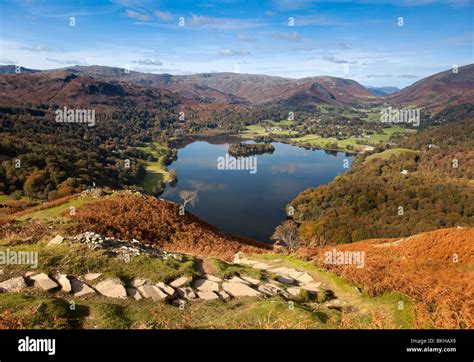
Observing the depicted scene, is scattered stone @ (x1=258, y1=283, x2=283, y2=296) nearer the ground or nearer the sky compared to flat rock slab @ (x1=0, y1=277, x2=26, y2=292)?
nearer the ground

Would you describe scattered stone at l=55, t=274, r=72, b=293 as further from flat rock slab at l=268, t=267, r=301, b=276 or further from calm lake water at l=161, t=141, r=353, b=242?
calm lake water at l=161, t=141, r=353, b=242

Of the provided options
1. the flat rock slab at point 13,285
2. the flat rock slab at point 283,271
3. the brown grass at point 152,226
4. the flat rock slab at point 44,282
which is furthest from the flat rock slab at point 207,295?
the brown grass at point 152,226

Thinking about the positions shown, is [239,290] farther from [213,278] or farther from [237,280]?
[213,278]

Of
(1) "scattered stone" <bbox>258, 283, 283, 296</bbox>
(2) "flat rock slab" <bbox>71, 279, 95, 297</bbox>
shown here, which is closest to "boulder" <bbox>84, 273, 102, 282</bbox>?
(2) "flat rock slab" <bbox>71, 279, 95, 297</bbox>

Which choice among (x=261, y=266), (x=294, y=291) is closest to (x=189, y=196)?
(x=261, y=266)

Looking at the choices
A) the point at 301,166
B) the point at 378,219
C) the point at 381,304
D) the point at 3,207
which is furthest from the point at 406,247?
the point at 301,166

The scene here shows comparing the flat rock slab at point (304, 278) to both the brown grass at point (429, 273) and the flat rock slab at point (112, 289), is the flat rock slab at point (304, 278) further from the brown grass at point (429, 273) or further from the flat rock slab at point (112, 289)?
the flat rock slab at point (112, 289)

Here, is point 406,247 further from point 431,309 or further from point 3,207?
point 3,207
